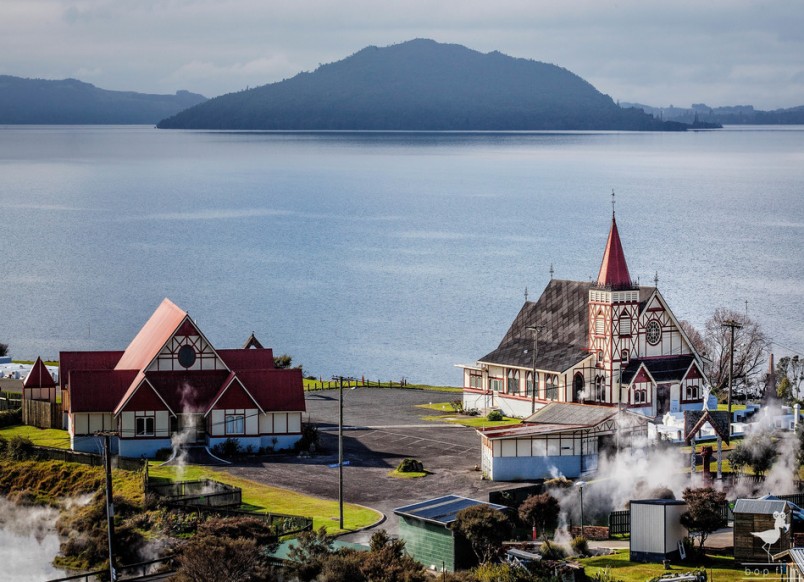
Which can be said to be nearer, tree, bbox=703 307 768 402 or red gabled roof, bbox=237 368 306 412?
red gabled roof, bbox=237 368 306 412

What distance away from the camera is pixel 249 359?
82.4 metres

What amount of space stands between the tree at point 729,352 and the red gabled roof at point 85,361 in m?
37.7

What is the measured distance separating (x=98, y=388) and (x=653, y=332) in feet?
106

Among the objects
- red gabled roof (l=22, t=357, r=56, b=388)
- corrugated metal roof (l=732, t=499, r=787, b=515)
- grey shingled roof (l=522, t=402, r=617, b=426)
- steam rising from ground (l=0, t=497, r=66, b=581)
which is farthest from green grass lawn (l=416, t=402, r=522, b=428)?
corrugated metal roof (l=732, t=499, r=787, b=515)

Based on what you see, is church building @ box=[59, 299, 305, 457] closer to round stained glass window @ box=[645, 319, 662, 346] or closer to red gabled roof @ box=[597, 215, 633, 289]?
red gabled roof @ box=[597, 215, 633, 289]

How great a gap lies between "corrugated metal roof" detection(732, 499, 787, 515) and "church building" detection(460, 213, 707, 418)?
30.4 meters

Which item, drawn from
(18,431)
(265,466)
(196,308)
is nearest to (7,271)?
(196,308)

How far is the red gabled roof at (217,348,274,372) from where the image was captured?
81.8 meters

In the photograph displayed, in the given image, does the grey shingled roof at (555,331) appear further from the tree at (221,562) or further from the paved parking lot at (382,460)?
the tree at (221,562)

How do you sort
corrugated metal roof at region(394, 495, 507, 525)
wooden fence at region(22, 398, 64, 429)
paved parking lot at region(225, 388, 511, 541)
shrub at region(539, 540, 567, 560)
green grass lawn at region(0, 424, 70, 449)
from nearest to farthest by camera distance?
shrub at region(539, 540, 567, 560) → corrugated metal roof at region(394, 495, 507, 525) → paved parking lot at region(225, 388, 511, 541) → green grass lawn at region(0, 424, 70, 449) → wooden fence at region(22, 398, 64, 429)

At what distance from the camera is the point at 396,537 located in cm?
5403

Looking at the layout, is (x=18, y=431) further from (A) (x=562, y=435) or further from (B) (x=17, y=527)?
(A) (x=562, y=435)

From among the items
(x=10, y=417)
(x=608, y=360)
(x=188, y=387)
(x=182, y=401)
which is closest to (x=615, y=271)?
(x=608, y=360)

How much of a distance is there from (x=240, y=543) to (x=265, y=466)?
79.0 feet
